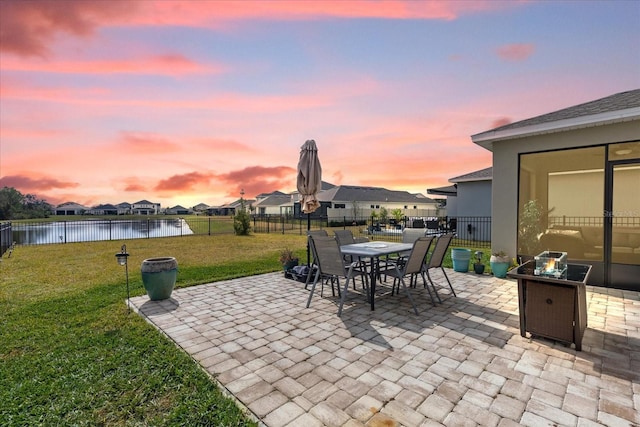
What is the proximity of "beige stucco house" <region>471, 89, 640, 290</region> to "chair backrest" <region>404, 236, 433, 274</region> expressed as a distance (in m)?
3.52

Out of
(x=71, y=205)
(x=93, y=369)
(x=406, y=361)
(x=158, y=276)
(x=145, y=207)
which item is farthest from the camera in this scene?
(x=145, y=207)

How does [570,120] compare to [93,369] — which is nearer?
[93,369]

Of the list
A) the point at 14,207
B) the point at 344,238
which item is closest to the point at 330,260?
the point at 344,238

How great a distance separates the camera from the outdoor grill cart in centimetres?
293

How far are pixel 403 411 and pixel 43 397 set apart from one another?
2.68 metres

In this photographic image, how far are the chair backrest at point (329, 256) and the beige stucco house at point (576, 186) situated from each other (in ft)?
15.1

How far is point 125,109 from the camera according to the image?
7855 millimetres

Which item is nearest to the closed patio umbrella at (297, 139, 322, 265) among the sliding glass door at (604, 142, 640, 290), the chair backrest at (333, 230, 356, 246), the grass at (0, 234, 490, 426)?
the chair backrest at (333, 230, 356, 246)

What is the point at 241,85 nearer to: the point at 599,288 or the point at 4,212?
the point at 599,288

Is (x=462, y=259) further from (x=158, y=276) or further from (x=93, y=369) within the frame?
Result: (x=93, y=369)

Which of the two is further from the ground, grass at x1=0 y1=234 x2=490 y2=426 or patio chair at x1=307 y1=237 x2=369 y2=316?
patio chair at x1=307 y1=237 x2=369 y2=316

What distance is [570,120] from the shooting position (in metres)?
5.47

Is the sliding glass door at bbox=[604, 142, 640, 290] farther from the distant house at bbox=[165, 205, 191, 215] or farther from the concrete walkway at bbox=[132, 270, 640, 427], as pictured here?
the distant house at bbox=[165, 205, 191, 215]

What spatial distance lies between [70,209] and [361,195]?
7036 centimetres
